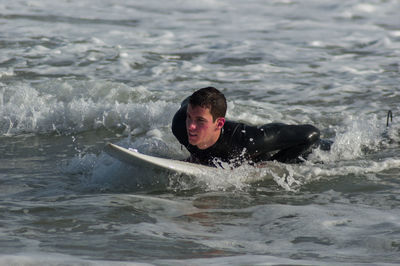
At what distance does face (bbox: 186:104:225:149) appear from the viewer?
5.64m

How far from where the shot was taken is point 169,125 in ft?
28.6

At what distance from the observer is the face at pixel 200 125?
5641mm

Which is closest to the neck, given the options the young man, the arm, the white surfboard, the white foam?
the young man

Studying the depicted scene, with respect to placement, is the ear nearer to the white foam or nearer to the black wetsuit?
the black wetsuit

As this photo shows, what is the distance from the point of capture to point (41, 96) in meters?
9.54

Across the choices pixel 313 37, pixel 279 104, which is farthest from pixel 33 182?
pixel 313 37

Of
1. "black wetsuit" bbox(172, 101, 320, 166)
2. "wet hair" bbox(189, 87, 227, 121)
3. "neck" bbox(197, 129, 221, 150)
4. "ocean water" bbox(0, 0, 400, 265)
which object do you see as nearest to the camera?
"ocean water" bbox(0, 0, 400, 265)

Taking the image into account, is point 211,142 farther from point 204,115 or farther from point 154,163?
point 154,163

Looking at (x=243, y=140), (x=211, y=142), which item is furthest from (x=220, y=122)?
(x=243, y=140)

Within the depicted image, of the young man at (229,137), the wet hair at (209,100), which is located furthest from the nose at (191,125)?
the wet hair at (209,100)

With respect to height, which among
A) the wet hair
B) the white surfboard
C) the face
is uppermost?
the wet hair

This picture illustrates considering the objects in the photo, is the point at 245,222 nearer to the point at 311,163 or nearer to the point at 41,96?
the point at 311,163

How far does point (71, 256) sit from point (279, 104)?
→ 243 inches

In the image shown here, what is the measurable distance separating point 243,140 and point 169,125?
2.73 meters
